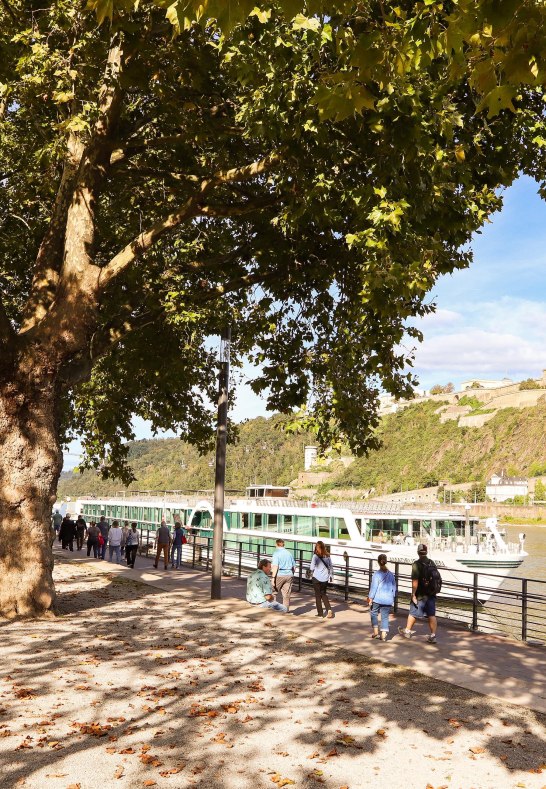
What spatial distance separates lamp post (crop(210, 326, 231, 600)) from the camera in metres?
15.4

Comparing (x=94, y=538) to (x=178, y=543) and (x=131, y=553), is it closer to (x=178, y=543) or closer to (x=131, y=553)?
Result: (x=131, y=553)

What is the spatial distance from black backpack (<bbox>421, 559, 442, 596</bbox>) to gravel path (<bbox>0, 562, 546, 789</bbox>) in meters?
1.98

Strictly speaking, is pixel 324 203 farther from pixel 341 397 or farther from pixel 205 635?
pixel 205 635

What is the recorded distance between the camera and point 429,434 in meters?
183

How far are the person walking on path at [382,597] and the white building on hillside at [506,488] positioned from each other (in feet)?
409

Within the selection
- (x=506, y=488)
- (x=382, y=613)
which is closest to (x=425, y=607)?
(x=382, y=613)

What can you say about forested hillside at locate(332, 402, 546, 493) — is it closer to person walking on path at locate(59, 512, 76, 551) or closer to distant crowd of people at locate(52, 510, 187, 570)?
person walking on path at locate(59, 512, 76, 551)

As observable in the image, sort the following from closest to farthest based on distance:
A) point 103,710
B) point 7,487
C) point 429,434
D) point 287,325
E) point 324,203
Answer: point 103,710 → point 324,203 → point 7,487 → point 287,325 → point 429,434

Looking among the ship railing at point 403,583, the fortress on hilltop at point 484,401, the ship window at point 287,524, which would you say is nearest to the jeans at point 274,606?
the ship railing at point 403,583

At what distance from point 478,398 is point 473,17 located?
640 feet

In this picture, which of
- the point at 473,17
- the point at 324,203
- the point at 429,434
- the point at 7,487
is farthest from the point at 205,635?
the point at 429,434

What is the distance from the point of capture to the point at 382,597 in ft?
37.2

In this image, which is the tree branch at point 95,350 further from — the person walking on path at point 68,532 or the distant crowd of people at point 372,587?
the person walking on path at point 68,532

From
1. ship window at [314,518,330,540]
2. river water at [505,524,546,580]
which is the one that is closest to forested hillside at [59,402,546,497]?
river water at [505,524,546,580]
